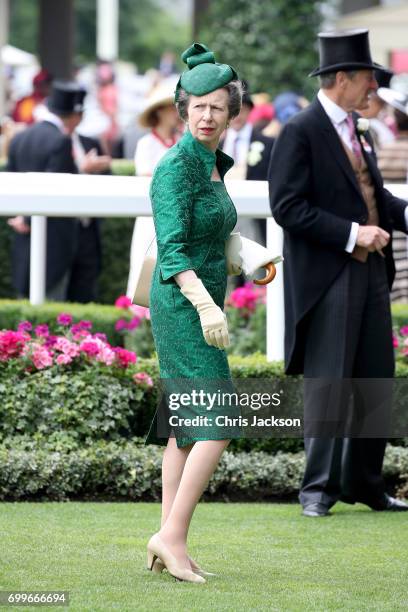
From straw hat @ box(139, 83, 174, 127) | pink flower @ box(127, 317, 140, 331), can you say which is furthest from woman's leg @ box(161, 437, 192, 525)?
straw hat @ box(139, 83, 174, 127)

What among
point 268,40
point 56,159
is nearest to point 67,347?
point 56,159

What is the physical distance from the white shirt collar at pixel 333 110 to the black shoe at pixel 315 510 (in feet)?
5.42

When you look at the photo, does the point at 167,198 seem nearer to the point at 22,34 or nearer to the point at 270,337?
the point at 270,337

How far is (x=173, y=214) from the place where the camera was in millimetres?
5078

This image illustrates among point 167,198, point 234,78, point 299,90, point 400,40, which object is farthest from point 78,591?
point 299,90

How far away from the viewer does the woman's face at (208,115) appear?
5.17m

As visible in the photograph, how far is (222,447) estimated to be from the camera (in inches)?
202

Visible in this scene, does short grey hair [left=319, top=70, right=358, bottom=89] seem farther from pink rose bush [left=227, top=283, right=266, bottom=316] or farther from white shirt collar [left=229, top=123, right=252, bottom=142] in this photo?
white shirt collar [left=229, top=123, right=252, bottom=142]

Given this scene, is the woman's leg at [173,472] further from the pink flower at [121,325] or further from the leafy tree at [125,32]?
the leafy tree at [125,32]

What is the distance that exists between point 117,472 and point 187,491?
2.01 metres

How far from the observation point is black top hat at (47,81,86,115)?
12078mm

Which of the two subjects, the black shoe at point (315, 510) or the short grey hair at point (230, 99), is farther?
the black shoe at point (315, 510)

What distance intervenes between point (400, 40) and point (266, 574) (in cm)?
1381

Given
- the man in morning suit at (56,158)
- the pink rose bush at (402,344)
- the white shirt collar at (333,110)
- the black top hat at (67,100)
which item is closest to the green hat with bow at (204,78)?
the white shirt collar at (333,110)
